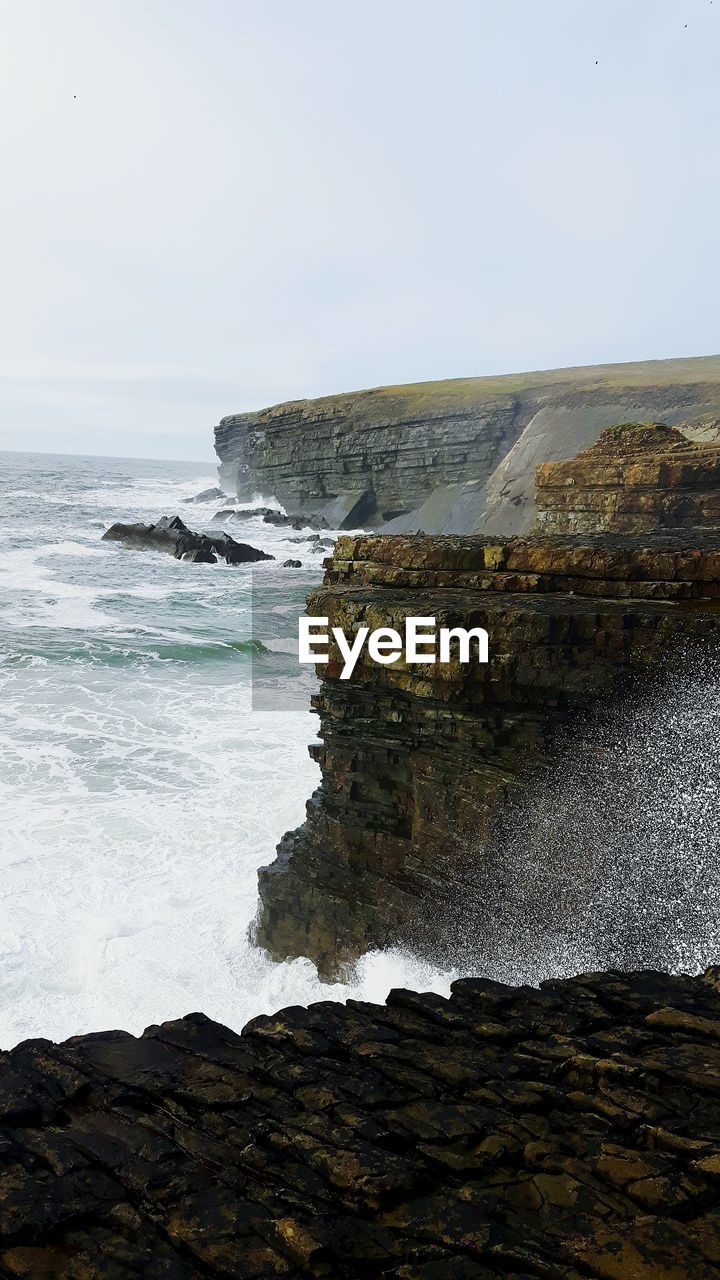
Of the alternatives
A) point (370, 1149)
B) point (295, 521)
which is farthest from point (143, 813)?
point (295, 521)

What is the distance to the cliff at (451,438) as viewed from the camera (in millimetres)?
40500

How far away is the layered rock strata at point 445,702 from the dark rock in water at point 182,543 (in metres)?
33.5

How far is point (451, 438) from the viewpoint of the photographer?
5431 centimetres

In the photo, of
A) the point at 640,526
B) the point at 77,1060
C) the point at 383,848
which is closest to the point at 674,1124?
the point at 77,1060

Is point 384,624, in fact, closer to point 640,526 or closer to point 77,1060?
point 77,1060

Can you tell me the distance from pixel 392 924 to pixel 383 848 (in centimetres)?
90

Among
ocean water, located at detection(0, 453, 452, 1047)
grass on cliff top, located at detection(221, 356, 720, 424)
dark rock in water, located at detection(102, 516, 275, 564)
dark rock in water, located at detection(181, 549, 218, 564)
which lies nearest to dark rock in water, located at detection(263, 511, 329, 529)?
grass on cliff top, located at detection(221, 356, 720, 424)

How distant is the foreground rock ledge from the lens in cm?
385

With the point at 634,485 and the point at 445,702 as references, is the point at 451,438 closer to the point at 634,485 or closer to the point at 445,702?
the point at 634,485

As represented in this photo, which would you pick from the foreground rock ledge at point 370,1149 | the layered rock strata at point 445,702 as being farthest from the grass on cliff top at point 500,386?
the foreground rock ledge at point 370,1149

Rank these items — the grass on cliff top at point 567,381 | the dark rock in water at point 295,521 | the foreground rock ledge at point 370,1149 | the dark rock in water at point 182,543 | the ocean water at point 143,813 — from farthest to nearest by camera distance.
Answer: the dark rock in water at point 295,521 < the grass on cliff top at point 567,381 < the dark rock in water at point 182,543 < the ocean water at point 143,813 < the foreground rock ledge at point 370,1149

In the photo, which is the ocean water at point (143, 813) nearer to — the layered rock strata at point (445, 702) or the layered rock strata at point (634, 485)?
the layered rock strata at point (445, 702)

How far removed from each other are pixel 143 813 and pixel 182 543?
1300 inches

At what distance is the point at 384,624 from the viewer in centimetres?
1020
